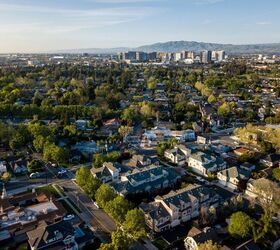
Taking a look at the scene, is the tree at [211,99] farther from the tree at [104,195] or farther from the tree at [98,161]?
the tree at [104,195]

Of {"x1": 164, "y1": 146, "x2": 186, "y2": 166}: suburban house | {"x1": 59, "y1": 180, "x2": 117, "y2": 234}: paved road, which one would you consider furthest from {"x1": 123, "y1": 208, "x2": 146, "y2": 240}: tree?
{"x1": 164, "y1": 146, "x2": 186, "y2": 166}: suburban house

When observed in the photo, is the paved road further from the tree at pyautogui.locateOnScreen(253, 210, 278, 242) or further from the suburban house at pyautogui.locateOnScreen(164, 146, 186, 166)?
the suburban house at pyautogui.locateOnScreen(164, 146, 186, 166)

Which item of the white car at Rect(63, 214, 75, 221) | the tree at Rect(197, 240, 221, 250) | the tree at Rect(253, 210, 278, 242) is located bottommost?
the white car at Rect(63, 214, 75, 221)

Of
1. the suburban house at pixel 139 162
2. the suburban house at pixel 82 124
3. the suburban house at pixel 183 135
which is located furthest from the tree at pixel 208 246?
the suburban house at pixel 82 124

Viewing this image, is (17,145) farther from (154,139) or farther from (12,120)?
(154,139)

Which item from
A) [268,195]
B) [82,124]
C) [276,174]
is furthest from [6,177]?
[276,174]

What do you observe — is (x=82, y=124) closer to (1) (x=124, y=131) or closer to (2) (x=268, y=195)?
(1) (x=124, y=131)
